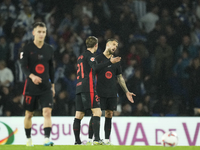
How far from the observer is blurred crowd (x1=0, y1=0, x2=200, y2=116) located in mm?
10023

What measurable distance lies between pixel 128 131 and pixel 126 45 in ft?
9.25

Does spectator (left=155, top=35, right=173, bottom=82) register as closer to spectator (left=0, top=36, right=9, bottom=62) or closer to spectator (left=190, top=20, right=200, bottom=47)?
spectator (left=190, top=20, right=200, bottom=47)

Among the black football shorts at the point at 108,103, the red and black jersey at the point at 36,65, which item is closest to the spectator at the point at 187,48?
the black football shorts at the point at 108,103

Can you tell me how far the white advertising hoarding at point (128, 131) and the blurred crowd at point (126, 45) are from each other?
3.01 ft

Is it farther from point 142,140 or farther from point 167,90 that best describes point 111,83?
point 167,90

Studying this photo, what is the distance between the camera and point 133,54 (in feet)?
34.7

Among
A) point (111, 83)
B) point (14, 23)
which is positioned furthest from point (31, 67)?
point (14, 23)

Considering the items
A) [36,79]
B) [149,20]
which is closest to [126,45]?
[149,20]

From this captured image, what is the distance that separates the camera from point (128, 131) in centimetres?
884

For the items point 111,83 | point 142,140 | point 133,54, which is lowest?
point 142,140

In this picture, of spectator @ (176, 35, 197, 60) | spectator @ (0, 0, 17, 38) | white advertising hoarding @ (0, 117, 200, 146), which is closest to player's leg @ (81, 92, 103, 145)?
white advertising hoarding @ (0, 117, 200, 146)

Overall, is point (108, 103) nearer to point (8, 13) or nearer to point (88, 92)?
point (88, 92)

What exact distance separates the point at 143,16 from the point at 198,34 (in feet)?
5.12

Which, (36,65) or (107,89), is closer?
(36,65)
